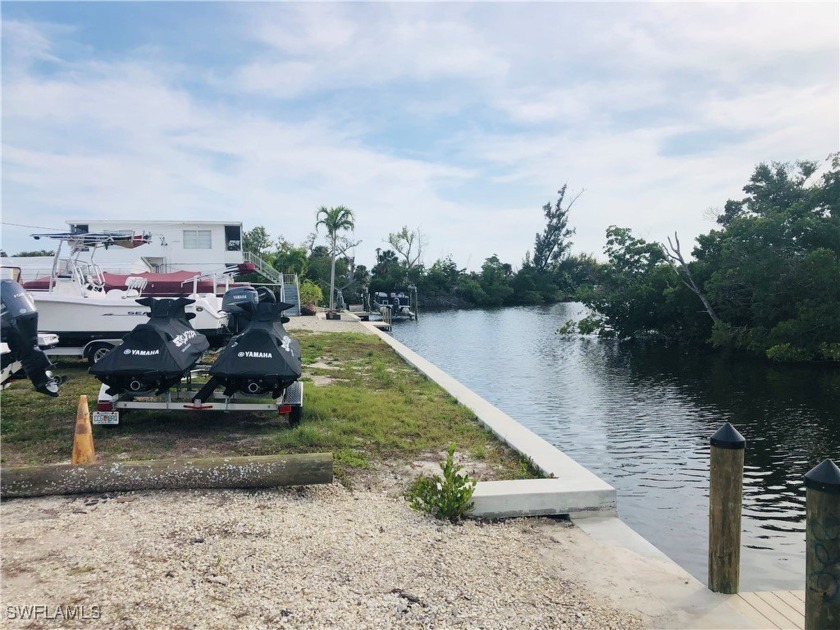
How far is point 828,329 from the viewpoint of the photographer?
2197 cm

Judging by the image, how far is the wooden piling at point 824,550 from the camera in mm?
3508

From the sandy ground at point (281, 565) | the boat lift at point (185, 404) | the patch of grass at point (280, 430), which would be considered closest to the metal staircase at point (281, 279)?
the patch of grass at point (280, 430)

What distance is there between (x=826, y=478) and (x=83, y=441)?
5.86m

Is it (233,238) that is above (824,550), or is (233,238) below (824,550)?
above

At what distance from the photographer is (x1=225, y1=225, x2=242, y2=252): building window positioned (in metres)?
35.3

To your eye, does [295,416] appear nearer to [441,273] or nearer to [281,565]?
[281,565]

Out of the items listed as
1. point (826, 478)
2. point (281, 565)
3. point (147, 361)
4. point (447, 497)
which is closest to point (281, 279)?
point (147, 361)

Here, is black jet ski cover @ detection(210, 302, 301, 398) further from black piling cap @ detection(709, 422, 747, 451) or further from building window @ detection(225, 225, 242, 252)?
building window @ detection(225, 225, 242, 252)

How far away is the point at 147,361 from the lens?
23.8 ft

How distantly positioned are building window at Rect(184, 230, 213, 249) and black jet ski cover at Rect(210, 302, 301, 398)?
29.2 metres

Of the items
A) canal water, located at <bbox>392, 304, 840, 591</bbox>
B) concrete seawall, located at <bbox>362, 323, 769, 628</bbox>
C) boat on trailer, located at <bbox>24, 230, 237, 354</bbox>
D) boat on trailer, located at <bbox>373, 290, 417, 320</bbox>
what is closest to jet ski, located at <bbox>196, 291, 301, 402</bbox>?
concrete seawall, located at <bbox>362, 323, 769, 628</bbox>

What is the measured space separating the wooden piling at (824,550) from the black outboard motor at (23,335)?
723cm

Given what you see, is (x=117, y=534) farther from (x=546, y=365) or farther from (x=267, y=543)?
(x=546, y=365)

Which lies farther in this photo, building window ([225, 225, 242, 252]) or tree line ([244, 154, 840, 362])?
building window ([225, 225, 242, 252])
